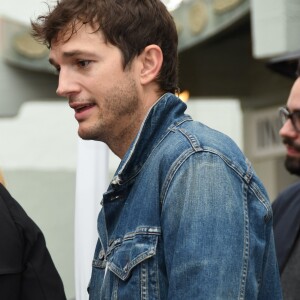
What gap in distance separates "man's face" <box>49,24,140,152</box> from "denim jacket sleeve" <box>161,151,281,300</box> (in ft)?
1.08

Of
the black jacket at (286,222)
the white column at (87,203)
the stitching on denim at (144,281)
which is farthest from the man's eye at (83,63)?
the black jacket at (286,222)

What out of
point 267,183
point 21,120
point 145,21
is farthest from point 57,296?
point 267,183

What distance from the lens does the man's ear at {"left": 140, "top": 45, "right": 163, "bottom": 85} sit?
255 cm

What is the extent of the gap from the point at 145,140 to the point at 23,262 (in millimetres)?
799

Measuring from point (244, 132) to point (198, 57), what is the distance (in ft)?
3.38

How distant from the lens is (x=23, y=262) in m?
3.00

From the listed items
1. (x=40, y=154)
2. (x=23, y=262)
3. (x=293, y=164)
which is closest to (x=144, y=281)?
(x=23, y=262)

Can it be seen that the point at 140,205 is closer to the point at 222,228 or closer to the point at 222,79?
the point at 222,228

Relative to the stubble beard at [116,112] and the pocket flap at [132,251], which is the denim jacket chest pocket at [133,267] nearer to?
the pocket flap at [132,251]

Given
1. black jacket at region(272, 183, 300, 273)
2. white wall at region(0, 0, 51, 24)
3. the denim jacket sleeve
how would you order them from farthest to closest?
white wall at region(0, 0, 51, 24), black jacket at region(272, 183, 300, 273), the denim jacket sleeve

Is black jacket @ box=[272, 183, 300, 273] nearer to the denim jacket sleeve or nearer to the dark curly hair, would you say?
the dark curly hair

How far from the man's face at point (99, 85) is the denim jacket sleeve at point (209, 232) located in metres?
0.33

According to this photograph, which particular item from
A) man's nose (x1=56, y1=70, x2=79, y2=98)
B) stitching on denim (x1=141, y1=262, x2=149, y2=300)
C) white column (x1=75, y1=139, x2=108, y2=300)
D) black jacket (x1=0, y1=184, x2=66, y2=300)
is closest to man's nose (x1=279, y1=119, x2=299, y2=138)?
white column (x1=75, y1=139, x2=108, y2=300)

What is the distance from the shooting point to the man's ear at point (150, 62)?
2551mm
